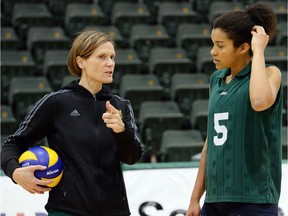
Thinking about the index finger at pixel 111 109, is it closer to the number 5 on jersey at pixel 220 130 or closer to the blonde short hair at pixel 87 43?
the blonde short hair at pixel 87 43

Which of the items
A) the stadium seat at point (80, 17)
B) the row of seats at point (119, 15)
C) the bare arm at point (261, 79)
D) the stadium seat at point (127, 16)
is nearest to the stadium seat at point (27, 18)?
the row of seats at point (119, 15)

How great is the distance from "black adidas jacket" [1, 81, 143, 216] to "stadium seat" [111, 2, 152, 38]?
7.25 meters

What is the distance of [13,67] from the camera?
9.36 metres

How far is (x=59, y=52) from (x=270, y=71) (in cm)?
645

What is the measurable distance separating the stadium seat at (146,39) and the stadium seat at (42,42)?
38.1 inches

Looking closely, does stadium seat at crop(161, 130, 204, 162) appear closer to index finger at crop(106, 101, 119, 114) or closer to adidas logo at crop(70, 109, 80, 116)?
adidas logo at crop(70, 109, 80, 116)

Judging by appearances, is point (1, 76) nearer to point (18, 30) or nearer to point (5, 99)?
point (5, 99)

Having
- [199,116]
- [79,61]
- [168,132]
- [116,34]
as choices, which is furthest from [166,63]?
[79,61]

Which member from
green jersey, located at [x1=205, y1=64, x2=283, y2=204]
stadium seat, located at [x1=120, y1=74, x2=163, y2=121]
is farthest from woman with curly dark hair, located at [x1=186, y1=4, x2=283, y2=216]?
stadium seat, located at [x1=120, y1=74, x2=163, y2=121]

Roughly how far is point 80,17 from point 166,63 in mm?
1654

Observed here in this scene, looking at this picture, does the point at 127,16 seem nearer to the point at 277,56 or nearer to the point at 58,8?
the point at 58,8

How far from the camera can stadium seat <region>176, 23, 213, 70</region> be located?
10.4 m

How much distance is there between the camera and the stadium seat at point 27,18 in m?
10.5

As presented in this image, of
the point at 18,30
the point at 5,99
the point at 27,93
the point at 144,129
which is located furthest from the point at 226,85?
the point at 18,30
